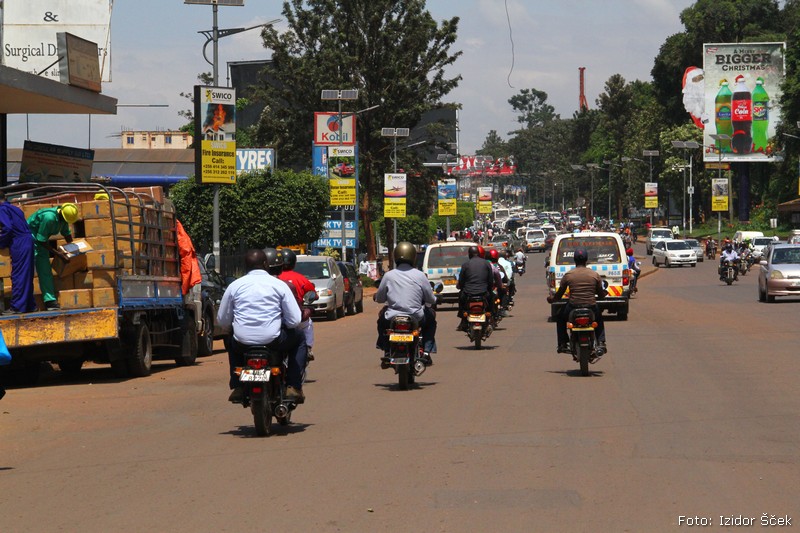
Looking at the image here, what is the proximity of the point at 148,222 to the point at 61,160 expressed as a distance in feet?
35.1

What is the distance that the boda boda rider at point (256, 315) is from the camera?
10242mm

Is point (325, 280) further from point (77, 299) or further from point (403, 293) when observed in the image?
point (403, 293)

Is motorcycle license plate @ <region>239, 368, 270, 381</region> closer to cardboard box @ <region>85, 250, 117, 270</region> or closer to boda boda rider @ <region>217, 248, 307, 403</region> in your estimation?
boda boda rider @ <region>217, 248, 307, 403</region>

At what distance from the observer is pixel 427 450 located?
9461mm

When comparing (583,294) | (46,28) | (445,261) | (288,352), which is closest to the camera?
(288,352)

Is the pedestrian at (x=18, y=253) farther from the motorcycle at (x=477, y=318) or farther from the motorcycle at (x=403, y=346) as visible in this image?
the motorcycle at (x=477, y=318)

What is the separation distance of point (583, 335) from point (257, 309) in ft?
20.8

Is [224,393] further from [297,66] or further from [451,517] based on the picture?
[297,66]

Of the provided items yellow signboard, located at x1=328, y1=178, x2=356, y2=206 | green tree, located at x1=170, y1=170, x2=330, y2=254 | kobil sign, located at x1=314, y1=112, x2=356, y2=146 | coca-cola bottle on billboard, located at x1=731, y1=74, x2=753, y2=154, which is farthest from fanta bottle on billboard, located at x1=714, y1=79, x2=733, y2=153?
yellow signboard, located at x1=328, y1=178, x2=356, y2=206

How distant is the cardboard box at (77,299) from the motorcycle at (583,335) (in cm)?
634

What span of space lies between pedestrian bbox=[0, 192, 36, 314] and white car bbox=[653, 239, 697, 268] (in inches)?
2096

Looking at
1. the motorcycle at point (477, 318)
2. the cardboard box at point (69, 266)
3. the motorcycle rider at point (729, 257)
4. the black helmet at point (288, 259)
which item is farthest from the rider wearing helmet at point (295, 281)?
the motorcycle rider at point (729, 257)

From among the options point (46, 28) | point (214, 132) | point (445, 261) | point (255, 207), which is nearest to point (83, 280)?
point (214, 132)

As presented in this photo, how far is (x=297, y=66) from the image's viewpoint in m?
61.7
